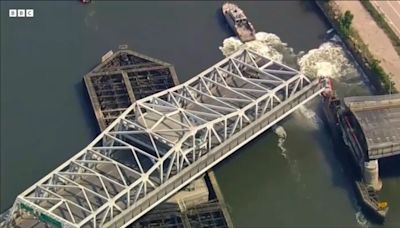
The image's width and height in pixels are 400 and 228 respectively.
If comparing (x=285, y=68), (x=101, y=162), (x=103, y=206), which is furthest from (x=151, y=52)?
(x=103, y=206)

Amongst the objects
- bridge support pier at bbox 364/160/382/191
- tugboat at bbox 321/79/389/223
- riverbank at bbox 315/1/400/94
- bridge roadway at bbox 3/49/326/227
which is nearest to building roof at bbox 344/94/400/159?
bridge support pier at bbox 364/160/382/191

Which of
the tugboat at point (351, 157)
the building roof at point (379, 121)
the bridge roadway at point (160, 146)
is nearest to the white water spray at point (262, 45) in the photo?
the tugboat at point (351, 157)

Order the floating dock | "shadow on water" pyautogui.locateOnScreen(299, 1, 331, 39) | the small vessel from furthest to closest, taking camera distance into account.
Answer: "shadow on water" pyautogui.locateOnScreen(299, 1, 331, 39) < the small vessel < the floating dock

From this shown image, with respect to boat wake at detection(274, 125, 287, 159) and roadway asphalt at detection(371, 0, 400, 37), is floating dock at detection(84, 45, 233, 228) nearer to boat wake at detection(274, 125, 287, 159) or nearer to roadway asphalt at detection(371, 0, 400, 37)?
boat wake at detection(274, 125, 287, 159)

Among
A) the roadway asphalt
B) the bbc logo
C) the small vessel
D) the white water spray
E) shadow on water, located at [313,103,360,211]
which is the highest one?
the bbc logo

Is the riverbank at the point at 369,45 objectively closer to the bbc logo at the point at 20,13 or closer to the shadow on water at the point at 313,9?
the shadow on water at the point at 313,9

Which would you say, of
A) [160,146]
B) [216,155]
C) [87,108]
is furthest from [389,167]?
[87,108]
